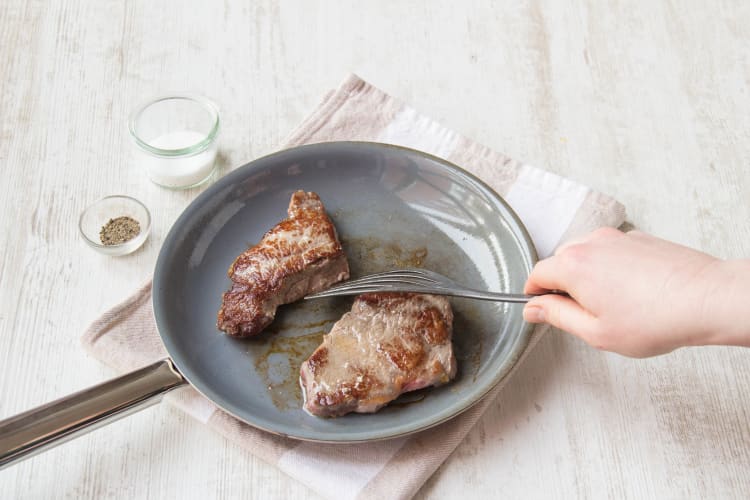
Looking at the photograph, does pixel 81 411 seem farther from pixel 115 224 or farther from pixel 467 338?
pixel 467 338

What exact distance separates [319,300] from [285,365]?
11.0 inches

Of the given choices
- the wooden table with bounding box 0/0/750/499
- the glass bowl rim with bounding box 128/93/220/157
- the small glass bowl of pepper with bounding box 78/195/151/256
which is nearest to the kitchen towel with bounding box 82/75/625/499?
the wooden table with bounding box 0/0/750/499

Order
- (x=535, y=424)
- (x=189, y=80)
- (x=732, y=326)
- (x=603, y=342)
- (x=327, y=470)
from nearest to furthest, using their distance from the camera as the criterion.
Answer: (x=732, y=326)
(x=603, y=342)
(x=327, y=470)
(x=535, y=424)
(x=189, y=80)

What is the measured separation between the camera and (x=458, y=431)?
2447mm

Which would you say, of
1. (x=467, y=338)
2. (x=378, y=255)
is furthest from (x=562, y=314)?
(x=378, y=255)

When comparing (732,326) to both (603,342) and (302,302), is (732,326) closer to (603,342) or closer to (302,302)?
(603,342)

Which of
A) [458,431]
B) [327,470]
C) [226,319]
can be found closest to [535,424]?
[458,431]

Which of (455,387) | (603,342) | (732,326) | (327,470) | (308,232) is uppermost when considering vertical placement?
(732,326)

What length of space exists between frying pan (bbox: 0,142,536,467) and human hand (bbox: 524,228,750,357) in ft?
1.16

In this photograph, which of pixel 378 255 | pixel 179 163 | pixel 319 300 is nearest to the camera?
pixel 319 300

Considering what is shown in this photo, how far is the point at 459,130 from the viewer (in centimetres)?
333

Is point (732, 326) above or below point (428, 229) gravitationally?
above

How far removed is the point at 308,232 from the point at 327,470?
32.1 inches

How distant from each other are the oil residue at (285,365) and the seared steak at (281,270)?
0.09 meters
